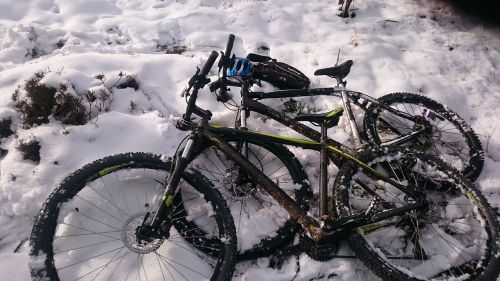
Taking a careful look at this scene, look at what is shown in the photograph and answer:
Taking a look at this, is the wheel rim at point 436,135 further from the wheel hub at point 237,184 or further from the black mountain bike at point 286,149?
the wheel hub at point 237,184

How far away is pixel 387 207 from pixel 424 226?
0.57 metres

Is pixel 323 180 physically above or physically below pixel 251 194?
above

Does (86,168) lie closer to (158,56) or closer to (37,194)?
(37,194)

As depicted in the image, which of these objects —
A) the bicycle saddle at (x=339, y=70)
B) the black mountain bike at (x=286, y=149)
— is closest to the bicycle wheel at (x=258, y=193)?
the black mountain bike at (x=286, y=149)

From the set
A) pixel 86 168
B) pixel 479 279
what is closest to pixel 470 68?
pixel 479 279

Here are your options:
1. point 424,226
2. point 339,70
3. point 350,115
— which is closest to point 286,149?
point 350,115

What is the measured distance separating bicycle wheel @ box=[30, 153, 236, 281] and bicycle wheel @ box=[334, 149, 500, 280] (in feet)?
4.36

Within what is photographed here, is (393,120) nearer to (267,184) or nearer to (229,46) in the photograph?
(267,184)

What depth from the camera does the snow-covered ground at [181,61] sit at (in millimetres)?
3950

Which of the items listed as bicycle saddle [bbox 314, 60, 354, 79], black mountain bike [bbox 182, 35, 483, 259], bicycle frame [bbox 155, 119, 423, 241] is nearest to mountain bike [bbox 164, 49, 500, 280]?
bicycle frame [bbox 155, 119, 423, 241]

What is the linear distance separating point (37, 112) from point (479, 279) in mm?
5067

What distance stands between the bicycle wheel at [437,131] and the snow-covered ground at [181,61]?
295mm

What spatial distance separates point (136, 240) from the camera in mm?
3223

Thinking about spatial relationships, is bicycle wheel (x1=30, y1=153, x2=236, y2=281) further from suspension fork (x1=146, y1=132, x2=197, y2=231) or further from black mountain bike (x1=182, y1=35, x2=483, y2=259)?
black mountain bike (x1=182, y1=35, x2=483, y2=259)
